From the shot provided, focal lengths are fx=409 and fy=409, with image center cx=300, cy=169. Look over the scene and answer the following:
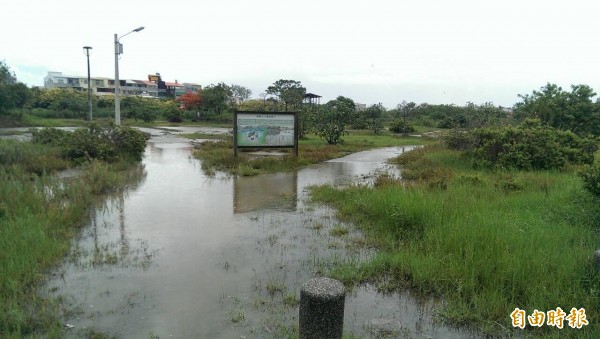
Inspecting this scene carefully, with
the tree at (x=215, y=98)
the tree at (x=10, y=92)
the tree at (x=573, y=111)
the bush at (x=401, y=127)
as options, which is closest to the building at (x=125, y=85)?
Result: the tree at (x=215, y=98)

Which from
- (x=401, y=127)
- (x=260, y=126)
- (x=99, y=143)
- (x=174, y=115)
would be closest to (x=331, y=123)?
(x=260, y=126)

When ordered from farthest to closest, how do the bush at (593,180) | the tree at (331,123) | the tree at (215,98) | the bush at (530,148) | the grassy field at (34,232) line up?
1. the tree at (215,98)
2. the tree at (331,123)
3. the bush at (530,148)
4. the bush at (593,180)
5. the grassy field at (34,232)

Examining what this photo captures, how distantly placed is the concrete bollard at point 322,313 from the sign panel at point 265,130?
34.7 feet

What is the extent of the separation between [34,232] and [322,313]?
4226mm

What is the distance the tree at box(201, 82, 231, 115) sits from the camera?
149ft

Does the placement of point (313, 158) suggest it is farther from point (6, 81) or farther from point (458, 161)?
point (6, 81)

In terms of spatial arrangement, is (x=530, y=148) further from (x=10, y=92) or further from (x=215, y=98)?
(x=215, y=98)

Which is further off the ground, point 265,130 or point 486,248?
point 265,130

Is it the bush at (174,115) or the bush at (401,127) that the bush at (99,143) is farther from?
the bush at (174,115)

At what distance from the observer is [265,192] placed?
9.15 metres

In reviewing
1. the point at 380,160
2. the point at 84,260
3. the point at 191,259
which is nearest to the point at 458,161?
the point at 380,160

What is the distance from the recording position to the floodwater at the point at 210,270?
3598mm

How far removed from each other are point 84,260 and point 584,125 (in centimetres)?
1966

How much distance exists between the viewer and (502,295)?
3873mm
